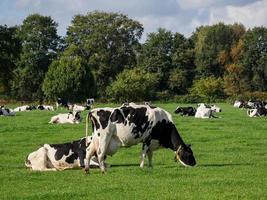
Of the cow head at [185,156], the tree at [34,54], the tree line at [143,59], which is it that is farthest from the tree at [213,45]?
the cow head at [185,156]

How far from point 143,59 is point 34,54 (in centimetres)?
2234

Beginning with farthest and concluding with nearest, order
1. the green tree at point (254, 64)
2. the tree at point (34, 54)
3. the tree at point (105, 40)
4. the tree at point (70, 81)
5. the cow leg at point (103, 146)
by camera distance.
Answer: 1. the green tree at point (254, 64)
2. the tree at point (105, 40)
3. the tree at point (34, 54)
4. the tree at point (70, 81)
5. the cow leg at point (103, 146)

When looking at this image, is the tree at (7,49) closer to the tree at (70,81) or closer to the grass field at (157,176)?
the grass field at (157,176)

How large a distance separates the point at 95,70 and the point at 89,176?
94.4 metres

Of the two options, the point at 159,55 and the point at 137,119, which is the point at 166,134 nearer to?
the point at 137,119

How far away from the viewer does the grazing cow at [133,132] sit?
1517cm

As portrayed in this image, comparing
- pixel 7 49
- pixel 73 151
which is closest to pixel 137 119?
pixel 73 151

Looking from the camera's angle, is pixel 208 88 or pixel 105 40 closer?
pixel 208 88

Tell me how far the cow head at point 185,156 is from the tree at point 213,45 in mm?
97902

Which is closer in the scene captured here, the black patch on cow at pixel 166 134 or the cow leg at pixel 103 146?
the cow leg at pixel 103 146

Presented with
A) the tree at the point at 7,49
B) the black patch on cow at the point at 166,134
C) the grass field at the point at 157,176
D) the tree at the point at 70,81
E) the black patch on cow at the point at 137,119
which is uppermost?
the tree at the point at 7,49

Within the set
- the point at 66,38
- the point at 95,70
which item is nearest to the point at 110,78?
the point at 95,70

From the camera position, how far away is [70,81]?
88.4m

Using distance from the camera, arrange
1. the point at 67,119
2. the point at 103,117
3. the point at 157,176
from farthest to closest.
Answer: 1. the point at 67,119
2. the point at 103,117
3. the point at 157,176
